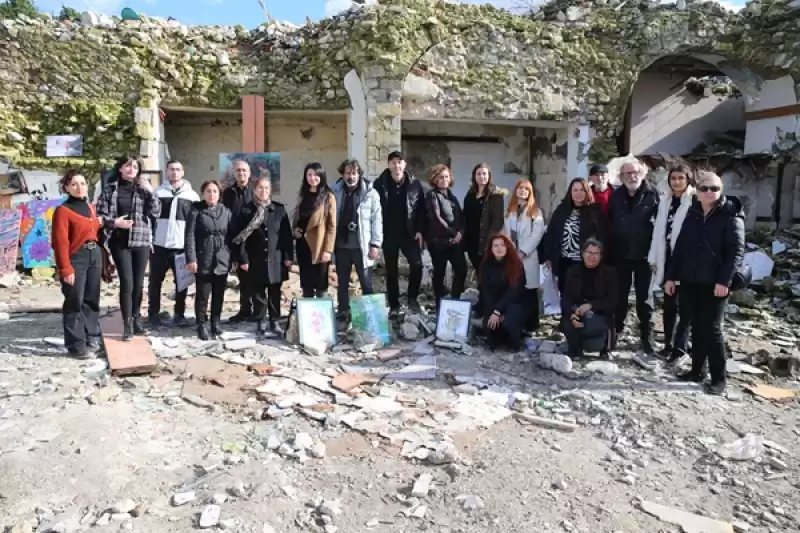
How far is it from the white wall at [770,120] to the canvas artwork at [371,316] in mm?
8799

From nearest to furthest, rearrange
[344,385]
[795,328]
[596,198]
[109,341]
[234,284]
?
[344,385] → [109,341] → [596,198] → [795,328] → [234,284]

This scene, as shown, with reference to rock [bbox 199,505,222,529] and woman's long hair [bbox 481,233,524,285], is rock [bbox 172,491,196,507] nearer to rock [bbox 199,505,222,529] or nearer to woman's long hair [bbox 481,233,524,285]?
rock [bbox 199,505,222,529]

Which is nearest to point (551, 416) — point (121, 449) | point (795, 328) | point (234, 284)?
point (121, 449)

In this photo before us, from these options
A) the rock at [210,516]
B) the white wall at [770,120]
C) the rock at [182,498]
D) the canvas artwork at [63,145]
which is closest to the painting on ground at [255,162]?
the canvas artwork at [63,145]

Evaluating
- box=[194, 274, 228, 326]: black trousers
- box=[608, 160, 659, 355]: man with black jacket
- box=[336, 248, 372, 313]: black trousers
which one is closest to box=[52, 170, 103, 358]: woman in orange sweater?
box=[194, 274, 228, 326]: black trousers

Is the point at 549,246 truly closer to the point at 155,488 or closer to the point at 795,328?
the point at 795,328

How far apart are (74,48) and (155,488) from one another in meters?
9.19

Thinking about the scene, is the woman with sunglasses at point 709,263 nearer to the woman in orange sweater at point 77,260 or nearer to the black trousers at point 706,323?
the black trousers at point 706,323

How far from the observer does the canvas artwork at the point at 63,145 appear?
33.0 feet

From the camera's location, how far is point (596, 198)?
238 inches

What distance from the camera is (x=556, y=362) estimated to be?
546cm

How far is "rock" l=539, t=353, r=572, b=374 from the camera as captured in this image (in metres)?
5.39

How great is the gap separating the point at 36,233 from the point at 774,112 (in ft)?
41.9

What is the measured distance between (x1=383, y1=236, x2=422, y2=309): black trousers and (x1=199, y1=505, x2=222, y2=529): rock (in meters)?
3.88
